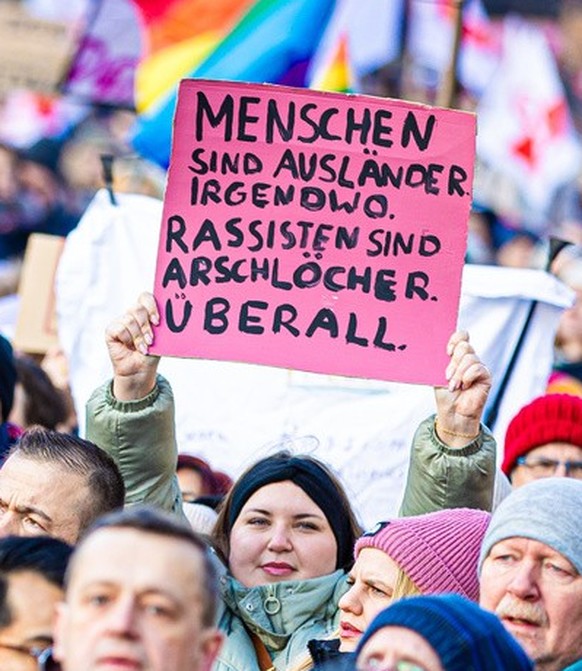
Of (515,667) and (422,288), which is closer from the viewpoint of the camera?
(515,667)

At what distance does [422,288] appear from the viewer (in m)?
5.05

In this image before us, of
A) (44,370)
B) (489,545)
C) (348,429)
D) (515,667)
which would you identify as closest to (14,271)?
(44,370)

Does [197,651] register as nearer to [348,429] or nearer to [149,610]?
[149,610]

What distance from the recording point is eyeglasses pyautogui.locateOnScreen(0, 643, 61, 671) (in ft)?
12.1

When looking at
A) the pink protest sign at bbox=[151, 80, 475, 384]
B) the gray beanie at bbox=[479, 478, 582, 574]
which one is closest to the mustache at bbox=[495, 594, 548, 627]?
the gray beanie at bbox=[479, 478, 582, 574]

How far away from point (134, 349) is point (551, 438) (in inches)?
63.7

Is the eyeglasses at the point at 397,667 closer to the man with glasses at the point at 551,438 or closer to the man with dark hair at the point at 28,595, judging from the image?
the man with dark hair at the point at 28,595

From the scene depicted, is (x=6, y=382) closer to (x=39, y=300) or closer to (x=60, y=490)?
(x=60, y=490)

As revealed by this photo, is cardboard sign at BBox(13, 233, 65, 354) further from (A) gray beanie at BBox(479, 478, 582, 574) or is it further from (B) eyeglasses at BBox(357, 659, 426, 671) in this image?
(B) eyeglasses at BBox(357, 659, 426, 671)

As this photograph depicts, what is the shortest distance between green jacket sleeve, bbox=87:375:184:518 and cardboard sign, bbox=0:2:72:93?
24.8ft

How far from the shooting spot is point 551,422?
6.07 meters

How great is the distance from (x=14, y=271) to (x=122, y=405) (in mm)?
5860

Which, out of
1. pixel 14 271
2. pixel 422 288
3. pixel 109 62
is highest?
pixel 109 62

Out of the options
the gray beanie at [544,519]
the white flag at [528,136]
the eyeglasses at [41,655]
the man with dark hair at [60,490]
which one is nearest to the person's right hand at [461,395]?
the gray beanie at [544,519]
